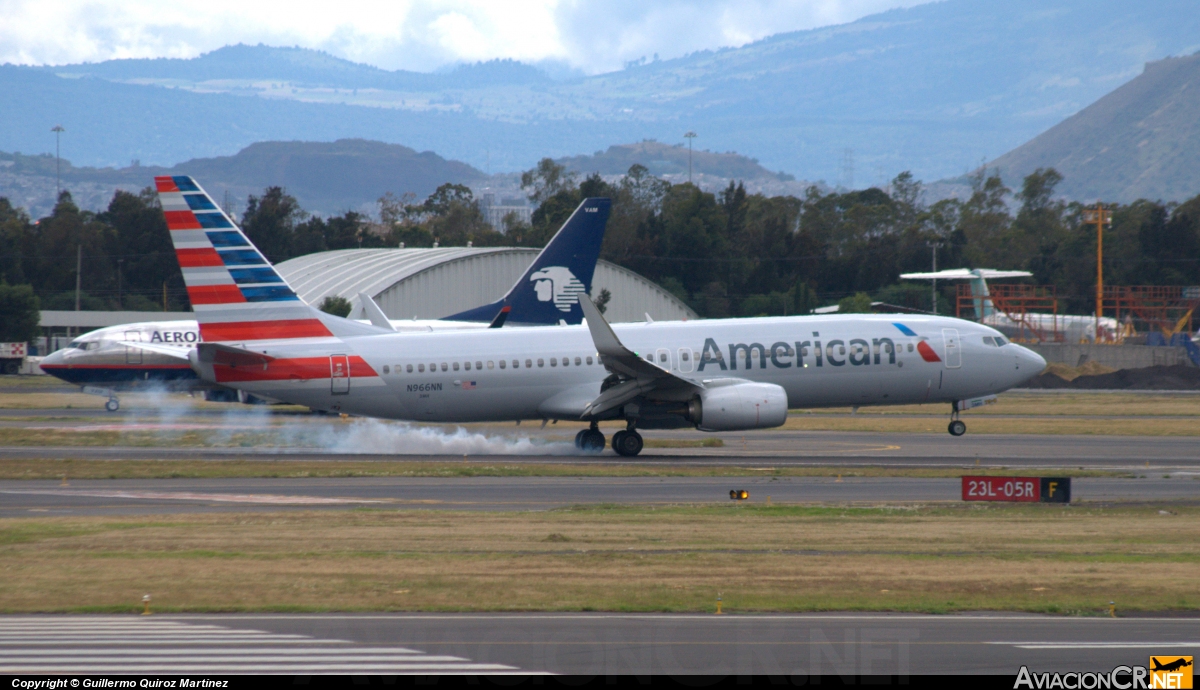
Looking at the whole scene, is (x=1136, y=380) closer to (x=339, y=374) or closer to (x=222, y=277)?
(x=339, y=374)

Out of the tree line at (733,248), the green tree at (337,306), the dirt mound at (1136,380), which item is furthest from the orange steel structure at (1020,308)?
the green tree at (337,306)

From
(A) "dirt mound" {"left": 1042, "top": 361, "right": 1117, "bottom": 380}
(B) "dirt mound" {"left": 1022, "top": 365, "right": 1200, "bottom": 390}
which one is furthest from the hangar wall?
(B) "dirt mound" {"left": 1022, "top": 365, "right": 1200, "bottom": 390}

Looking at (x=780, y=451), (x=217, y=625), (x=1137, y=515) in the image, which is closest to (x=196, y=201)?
(x=780, y=451)

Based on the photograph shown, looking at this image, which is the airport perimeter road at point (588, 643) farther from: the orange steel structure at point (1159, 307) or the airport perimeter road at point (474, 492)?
the orange steel structure at point (1159, 307)

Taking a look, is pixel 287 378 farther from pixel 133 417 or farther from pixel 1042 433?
pixel 1042 433

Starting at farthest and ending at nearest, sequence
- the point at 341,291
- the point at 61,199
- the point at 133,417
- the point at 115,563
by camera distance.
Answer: the point at 61,199, the point at 341,291, the point at 133,417, the point at 115,563

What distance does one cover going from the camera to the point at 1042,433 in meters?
42.7

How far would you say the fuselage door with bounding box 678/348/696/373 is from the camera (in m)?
35.3

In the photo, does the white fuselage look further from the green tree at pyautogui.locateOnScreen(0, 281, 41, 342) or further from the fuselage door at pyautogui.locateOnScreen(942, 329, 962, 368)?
the green tree at pyautogui.locateOnScreen(0, 281, 41, 342)

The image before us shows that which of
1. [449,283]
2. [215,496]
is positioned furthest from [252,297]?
[449,283]

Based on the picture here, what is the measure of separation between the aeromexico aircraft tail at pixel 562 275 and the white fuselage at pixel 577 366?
969 cm

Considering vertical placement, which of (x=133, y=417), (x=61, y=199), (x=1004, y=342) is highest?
(x=61, y=199)

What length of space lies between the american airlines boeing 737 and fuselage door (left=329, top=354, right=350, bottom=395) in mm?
41

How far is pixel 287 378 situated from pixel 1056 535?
2208 centimetres
